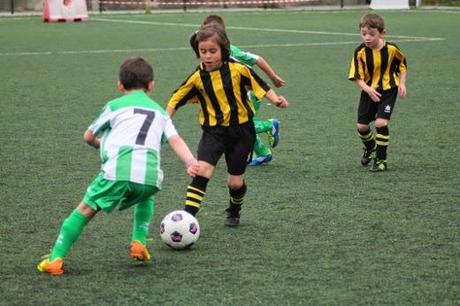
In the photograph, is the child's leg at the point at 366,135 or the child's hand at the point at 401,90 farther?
the child's leg at the point at 366,135

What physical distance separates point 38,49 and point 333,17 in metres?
12.9

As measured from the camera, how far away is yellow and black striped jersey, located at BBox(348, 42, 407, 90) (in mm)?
9719

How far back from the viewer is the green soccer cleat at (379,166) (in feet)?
31.0

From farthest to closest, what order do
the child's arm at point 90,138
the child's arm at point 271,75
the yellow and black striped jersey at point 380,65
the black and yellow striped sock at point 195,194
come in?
the yellow and black striped jersey at point 380,65
the child's arm at point 271,75
the black and yellow striped sock at point 195,194
the child's arm at point 90,138

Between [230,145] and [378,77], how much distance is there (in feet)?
9.44

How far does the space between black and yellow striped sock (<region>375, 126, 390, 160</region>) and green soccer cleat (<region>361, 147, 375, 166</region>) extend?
0.79 feet

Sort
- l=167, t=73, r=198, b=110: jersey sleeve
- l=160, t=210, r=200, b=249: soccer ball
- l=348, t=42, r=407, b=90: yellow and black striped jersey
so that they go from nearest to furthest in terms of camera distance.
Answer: l=160, t=210, r=200, b=249: soccer ball < l=167, t=73, r=198, b=110: jersey sleeve < l=348, t=42, r=407, b=90: yellow and black striped jersey

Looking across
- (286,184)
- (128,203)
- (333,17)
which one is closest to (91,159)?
(286,184)

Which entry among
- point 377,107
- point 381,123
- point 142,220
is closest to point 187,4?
point 377,107

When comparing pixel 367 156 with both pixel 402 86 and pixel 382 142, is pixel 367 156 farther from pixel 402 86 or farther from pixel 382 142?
pixel 402 86

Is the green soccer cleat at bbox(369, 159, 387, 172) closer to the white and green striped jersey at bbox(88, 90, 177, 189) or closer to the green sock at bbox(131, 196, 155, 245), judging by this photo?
the green sock at bbox(131, 196, 155, 245)

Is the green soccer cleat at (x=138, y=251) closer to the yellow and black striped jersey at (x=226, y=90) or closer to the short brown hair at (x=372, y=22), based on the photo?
the yellow and black striped jersey at (x=226, y=90)

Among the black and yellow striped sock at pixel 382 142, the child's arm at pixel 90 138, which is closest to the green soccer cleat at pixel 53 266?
the child's arm at pixel 90 138

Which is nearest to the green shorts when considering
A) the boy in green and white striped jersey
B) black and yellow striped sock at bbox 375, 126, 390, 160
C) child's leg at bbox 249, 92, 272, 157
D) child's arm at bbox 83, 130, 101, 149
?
the boy in green and white striped jersey
